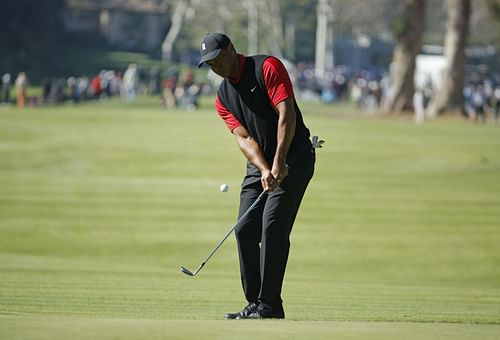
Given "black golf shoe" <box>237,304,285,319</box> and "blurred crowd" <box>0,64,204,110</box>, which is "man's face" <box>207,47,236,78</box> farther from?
"blurred crowd" <box>0,64,204,110</box>

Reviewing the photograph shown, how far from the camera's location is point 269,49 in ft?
329

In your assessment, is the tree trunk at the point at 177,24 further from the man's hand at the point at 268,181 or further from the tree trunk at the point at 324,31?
the man's hand at the point at 268,181

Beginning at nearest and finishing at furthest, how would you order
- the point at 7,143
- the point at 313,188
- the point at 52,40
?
the point at 313,188
the point at 7,143
the point at 52,40

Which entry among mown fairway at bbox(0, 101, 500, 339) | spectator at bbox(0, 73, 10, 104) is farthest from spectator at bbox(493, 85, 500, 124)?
spectator at bbox(0, 73, 10, 104)

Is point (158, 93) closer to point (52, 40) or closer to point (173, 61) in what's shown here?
point (52, 40)

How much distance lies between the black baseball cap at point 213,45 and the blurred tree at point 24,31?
76.7 metres

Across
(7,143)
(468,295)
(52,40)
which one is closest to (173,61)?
(52,40)

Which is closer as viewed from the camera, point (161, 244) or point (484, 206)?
point (161, 244)

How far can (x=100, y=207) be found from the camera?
23828 millimetres

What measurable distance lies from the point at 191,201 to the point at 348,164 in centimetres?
1131

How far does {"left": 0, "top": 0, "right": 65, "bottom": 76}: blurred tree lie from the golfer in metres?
76.5

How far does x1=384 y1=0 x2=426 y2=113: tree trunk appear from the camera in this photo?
5603cm

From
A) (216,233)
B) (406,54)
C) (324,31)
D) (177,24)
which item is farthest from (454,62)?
(177,24)

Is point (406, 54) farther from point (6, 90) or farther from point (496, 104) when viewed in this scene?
Answer: point (6, 90)
